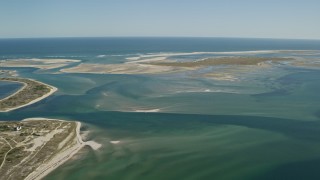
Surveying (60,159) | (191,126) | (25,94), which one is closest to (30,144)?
(60,159)

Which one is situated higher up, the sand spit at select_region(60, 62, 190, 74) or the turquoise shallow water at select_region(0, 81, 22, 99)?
the sand spit at select_region(60, 62, 190, 74)

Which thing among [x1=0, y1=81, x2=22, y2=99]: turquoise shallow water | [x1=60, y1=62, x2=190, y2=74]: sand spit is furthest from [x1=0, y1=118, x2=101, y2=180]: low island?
[x1=60, y1=62, x2=190, y2=74]: sand spit

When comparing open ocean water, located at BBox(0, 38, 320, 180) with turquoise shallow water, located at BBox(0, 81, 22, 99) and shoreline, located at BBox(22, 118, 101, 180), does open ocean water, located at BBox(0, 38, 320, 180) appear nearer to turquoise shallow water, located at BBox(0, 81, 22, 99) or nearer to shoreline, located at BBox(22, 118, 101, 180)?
turquoise shallow water, located at BBox(0, 81, 22, 99)

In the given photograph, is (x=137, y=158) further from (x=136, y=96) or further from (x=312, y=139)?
(x=136, y=96)

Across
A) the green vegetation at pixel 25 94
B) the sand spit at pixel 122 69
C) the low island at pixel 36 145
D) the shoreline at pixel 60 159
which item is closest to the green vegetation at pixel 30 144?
the low island at pixel 36 145

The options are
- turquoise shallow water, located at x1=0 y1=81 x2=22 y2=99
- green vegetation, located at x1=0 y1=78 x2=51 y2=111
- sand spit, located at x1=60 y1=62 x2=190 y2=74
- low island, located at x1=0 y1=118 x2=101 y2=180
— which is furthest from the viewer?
sand spit, located at x1=60 y1=62 x2=190 y2=74

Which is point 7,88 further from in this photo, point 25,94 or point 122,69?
point 122,69

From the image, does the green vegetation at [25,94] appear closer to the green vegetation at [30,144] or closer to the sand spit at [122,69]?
the green vegetation at [30,144]
